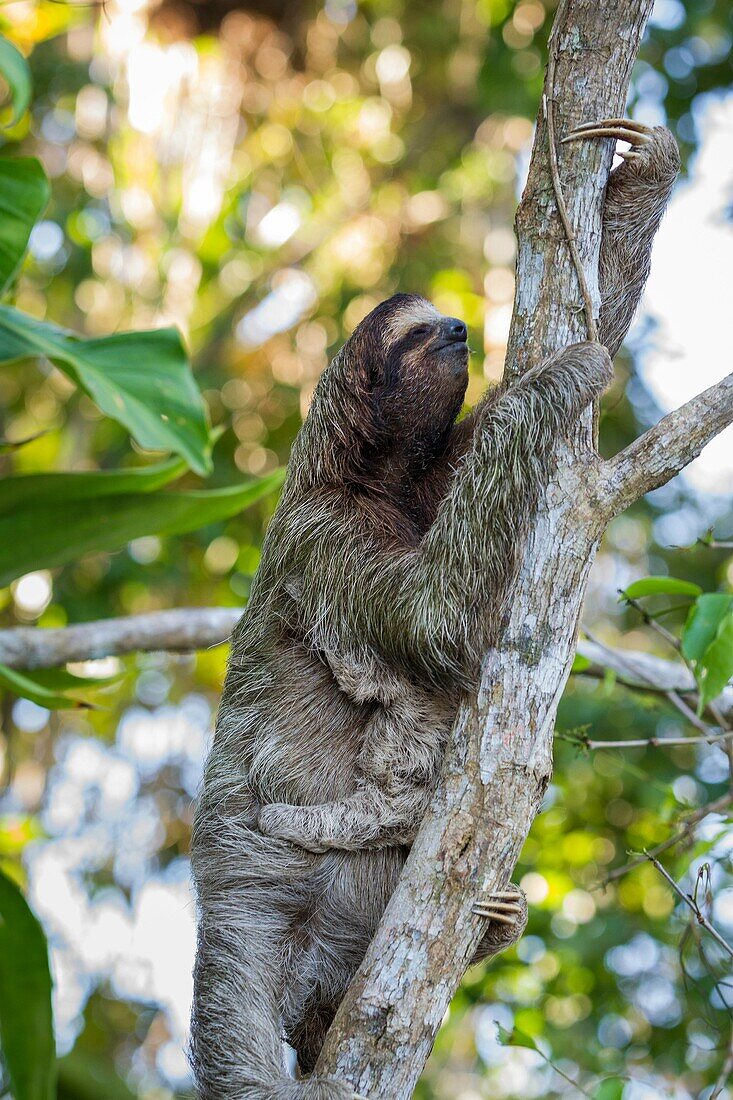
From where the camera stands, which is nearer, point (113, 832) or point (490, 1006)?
point (490, 1006)

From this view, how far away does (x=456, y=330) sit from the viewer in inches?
220

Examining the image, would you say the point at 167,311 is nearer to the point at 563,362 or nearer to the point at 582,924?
the point at 582,924

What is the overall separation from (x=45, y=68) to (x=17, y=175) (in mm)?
10213

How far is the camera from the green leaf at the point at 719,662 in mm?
4184

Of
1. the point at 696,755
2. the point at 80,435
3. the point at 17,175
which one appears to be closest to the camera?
the point at 17,175

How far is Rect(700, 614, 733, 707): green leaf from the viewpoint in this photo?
418cm

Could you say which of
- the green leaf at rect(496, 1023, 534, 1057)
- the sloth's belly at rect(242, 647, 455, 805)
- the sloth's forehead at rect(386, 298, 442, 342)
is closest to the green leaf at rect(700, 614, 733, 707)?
the sloth's belly at rect(242, 647, 455, 805)

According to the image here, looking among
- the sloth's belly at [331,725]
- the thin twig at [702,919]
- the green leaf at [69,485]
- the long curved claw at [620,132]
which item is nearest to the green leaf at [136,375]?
the green leaf at [69,485]

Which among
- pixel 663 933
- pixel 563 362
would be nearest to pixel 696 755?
pixel 663 933

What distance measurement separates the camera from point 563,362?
426 centimetres

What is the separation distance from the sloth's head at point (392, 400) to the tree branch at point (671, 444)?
178 cm

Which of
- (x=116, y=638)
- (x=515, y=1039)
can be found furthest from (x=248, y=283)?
(x=515, y=1039)

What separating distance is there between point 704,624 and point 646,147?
2288 millimetres

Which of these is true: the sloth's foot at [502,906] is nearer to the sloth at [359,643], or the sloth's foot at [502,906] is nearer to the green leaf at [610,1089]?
the sloth at [359,643]
